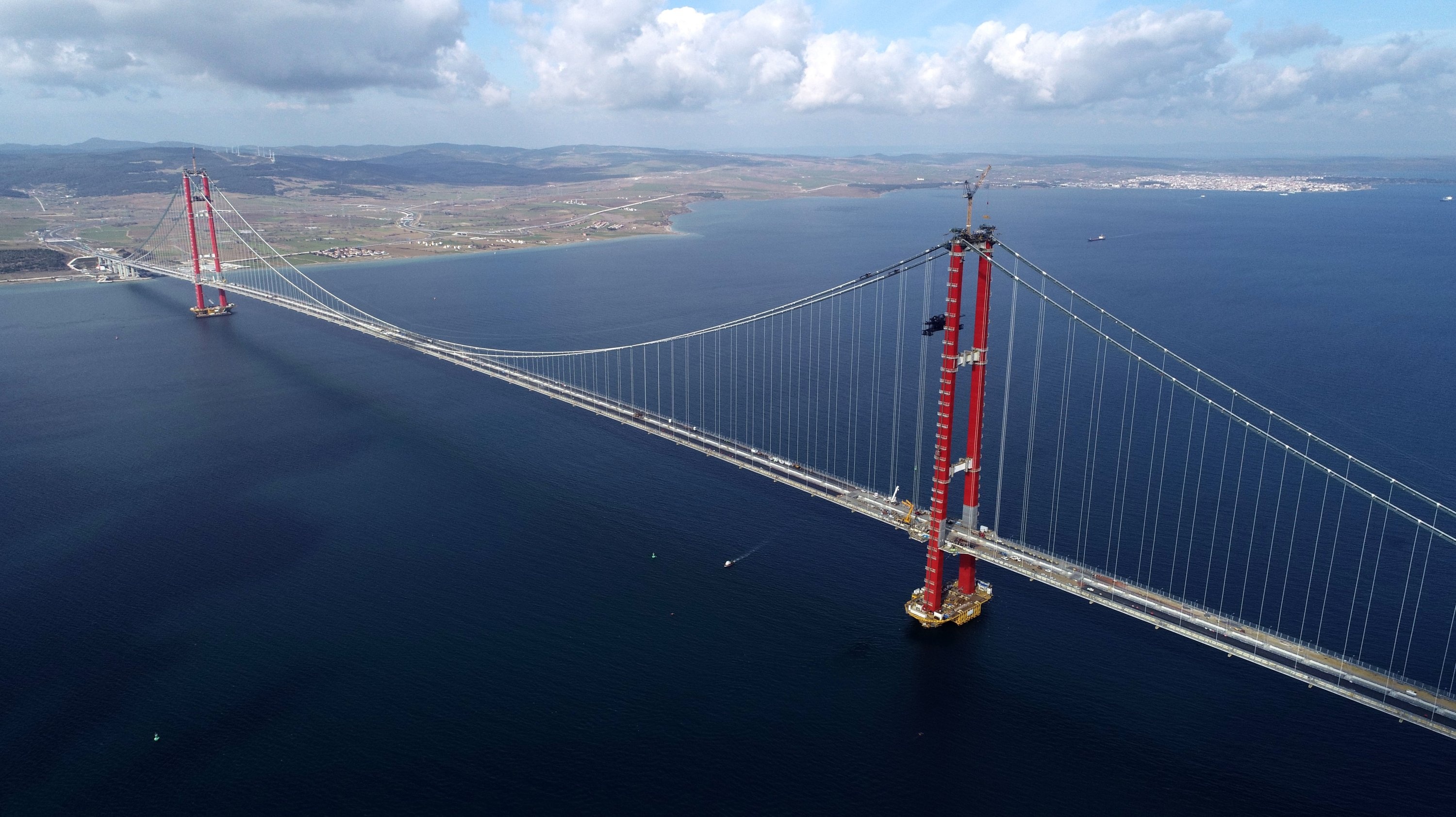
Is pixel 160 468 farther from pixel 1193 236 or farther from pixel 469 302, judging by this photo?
pixel 1193 236

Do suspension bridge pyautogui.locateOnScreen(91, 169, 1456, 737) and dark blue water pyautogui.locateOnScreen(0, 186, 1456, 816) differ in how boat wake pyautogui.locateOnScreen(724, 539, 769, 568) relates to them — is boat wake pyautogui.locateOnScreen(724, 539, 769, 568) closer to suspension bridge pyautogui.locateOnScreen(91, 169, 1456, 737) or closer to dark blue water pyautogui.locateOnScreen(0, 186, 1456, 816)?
dark blue water pyautogui.locateOnScreen(0, 186, 1456, 816)

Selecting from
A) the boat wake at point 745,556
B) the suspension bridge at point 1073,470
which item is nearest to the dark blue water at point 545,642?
the boat wake at point 745,556

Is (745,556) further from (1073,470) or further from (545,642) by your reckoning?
(1073,470)

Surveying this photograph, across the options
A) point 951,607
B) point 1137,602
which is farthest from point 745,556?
point 1137,602

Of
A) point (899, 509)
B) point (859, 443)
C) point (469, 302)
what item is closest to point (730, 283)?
point (469, 302)

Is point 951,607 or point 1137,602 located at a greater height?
point 1137,602

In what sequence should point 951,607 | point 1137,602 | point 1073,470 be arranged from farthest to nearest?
point 1073,470
point 951,607
point 1137,602
